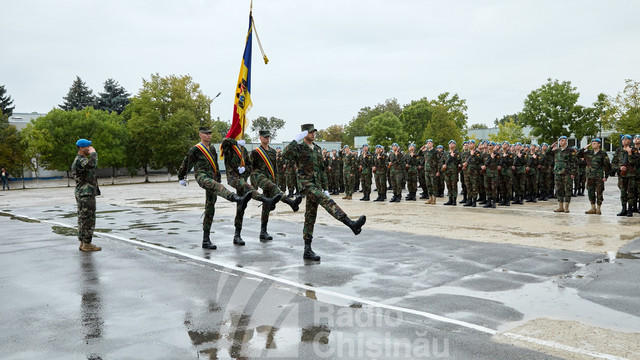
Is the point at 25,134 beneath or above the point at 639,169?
above

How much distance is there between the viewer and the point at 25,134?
46094mm

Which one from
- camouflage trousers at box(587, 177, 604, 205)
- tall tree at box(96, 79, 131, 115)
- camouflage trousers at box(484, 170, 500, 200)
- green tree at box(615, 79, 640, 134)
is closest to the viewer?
camouflage trousers at box(587, 177, 604, 205)

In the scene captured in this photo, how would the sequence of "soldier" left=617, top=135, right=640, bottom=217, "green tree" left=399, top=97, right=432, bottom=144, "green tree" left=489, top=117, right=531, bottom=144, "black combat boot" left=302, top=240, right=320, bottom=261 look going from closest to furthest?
1. "black combat boot" left=302, top=240, right=320, bottom=261
2. "soldier" left=617, top=135, right=640, bottom=217
3. "green tree" left=399, top=97, right=432, bottom=144
4. "green tree" left=489, top=117, right=531, bottom=144

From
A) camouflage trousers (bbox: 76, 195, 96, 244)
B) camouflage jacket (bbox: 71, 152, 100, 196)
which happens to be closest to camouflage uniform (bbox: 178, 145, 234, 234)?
camouflage jacket (bbox: 71, 152, 100, 196)

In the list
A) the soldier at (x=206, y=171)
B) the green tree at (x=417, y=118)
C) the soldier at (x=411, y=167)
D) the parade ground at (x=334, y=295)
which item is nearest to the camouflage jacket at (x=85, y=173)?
the parade ground at (x=334, y=295)

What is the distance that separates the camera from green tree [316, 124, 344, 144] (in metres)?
119

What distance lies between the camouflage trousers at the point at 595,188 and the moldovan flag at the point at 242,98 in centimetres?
920

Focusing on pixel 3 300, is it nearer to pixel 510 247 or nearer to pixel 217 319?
pixel 217 319

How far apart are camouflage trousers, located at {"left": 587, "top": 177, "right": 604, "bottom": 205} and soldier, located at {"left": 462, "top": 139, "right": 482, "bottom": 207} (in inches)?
141

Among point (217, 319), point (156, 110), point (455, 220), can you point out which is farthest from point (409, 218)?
point (156, 110)

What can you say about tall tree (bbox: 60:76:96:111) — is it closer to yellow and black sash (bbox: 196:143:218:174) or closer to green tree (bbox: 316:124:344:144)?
green tree (bbox: 316:124:344:144)

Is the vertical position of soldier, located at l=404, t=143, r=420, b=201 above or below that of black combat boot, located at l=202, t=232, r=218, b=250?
above

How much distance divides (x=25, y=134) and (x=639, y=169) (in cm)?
4804

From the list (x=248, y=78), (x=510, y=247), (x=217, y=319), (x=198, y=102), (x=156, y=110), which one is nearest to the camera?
(x=217, y=319)
